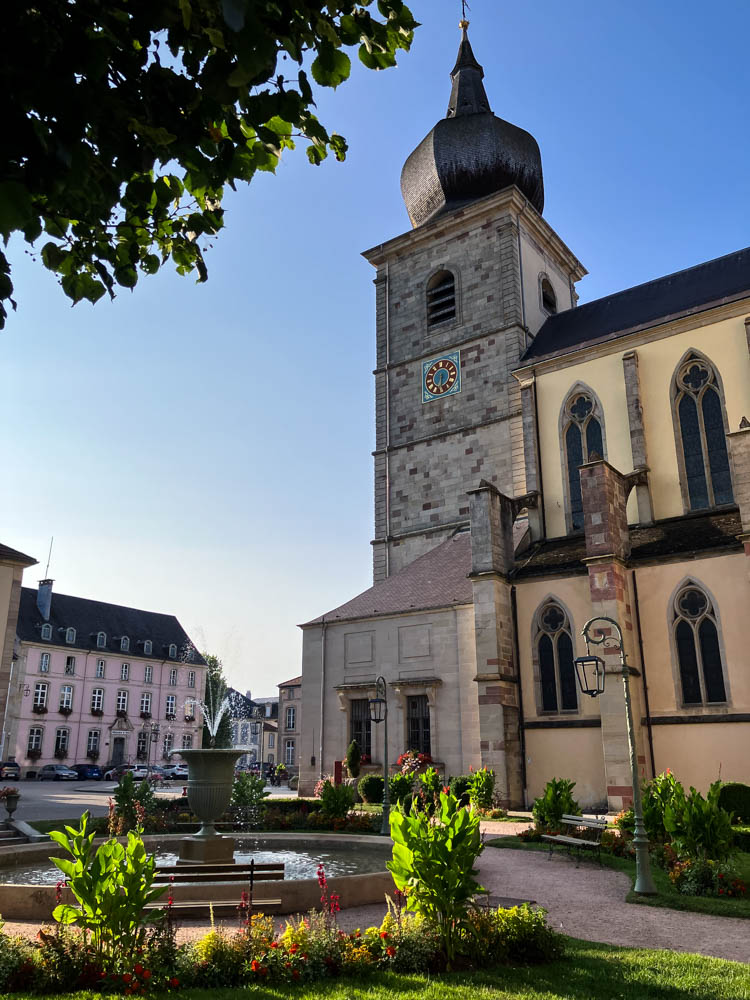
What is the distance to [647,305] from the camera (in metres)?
29.3

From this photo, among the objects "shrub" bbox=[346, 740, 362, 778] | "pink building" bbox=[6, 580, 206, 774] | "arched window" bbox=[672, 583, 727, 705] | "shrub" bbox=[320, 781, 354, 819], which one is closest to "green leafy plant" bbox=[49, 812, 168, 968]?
"shrub" bbox=[320, 781, 354, 819]

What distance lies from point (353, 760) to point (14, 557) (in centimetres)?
1295

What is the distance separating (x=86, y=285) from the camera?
5.30 meters

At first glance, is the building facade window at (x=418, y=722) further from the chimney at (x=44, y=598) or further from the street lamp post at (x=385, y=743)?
the chimney at (x=44, y=598)

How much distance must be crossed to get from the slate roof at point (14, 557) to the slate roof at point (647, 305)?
1845cm

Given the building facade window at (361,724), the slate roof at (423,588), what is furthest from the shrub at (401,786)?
the slate roof at (423,588)

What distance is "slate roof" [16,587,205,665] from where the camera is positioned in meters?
57.4

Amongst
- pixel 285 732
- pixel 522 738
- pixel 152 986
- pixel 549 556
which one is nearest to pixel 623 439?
pixel 549 556

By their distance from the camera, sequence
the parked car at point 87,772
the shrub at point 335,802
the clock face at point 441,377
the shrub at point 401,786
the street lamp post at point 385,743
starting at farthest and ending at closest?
1. the parked car at point 87,772
2. the clock face at point 441,377
3. the shrub at point 401,786
4. the shrub at point 335,802
5. the street lamp post at point 385,743

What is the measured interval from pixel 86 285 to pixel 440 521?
89.4ft

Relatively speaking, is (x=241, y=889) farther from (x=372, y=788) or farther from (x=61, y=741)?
(x=61, y=741)

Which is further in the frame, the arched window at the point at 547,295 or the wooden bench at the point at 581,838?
the arched window at the point at 547,295

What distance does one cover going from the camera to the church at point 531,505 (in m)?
20.4

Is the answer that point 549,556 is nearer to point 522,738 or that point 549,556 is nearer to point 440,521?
point 522,738
